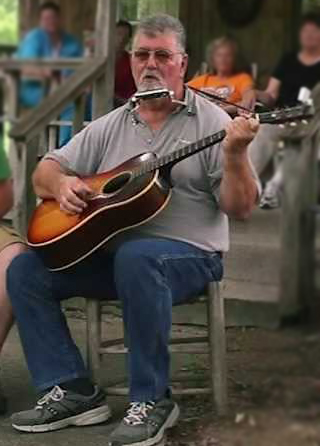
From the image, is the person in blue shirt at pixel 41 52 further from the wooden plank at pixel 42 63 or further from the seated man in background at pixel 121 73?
the seated man in background at pixel 121 73

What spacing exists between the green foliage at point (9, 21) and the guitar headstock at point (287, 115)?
3869 millimetres

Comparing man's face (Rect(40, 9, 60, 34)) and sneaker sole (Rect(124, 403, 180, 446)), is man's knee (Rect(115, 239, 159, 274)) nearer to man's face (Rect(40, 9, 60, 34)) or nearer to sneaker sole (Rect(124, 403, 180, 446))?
sneaker sole (Rect(124, 403, 180, 446))

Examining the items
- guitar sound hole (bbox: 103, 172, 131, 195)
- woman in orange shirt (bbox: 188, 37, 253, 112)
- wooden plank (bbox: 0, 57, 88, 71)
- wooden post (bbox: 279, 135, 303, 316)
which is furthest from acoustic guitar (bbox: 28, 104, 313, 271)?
wooden plank (bbox: 0, 57, 88, 71)

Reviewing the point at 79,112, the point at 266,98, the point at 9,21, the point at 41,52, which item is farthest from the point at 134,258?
the point at 9,21

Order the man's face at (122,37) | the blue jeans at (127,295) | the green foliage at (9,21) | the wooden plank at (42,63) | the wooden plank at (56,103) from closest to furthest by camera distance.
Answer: the blue jeans at (127,295)
the man's face at (122,37)
the wooden plank at (56,103)
the wooden plank at (42,63)
the green foliage at (9,21)

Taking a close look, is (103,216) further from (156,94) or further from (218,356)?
(218,356)

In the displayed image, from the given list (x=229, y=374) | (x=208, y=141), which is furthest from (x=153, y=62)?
(x=229, y=374)

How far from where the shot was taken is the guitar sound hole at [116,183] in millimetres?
3369

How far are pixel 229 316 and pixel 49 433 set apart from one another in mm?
1202

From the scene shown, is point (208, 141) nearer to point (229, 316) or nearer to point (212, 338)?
point (212, 338)

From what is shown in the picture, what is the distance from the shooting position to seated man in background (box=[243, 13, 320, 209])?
389cm

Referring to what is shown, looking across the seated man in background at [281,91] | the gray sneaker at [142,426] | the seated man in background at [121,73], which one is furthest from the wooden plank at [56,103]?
the gray sneaker at [142,426]

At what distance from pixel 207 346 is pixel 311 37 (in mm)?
1857

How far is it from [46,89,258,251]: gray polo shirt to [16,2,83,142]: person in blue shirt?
240cm
